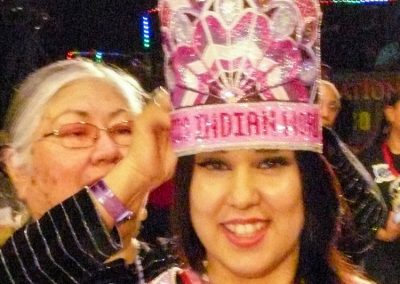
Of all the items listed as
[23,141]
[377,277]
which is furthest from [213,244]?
[377,277]

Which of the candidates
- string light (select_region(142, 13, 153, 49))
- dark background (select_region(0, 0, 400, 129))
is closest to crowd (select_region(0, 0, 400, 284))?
dark background (select_region(0, 0, 400, 129))

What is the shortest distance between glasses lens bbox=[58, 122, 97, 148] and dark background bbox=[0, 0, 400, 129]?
8.88ft

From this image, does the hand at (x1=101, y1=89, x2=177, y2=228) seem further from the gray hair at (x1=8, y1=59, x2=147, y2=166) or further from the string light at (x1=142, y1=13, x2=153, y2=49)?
the string light at (x1=142, y1=13, x2=153, y2=49)

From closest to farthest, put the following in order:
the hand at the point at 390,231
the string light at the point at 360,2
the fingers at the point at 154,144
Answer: the fingers at the point at 154,144 → the hand at the point at 390,231 → the string light at the point at 360,2

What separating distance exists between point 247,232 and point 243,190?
64 mm

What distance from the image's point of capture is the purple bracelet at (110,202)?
4.77ft

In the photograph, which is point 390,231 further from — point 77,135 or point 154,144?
point 154,144

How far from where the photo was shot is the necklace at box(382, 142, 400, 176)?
2988 mm

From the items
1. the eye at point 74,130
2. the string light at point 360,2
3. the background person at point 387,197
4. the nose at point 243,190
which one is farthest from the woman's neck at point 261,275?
the string light at point 360,2

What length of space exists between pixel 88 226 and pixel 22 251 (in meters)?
0.13

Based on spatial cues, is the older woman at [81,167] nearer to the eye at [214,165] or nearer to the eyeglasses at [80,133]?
the eyeglasses at [80,133]

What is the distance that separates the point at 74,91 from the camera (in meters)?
1.75

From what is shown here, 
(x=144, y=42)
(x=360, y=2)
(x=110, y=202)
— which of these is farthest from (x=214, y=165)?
(x=144, y=42)

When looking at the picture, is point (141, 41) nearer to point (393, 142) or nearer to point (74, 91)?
point (393, 142)
